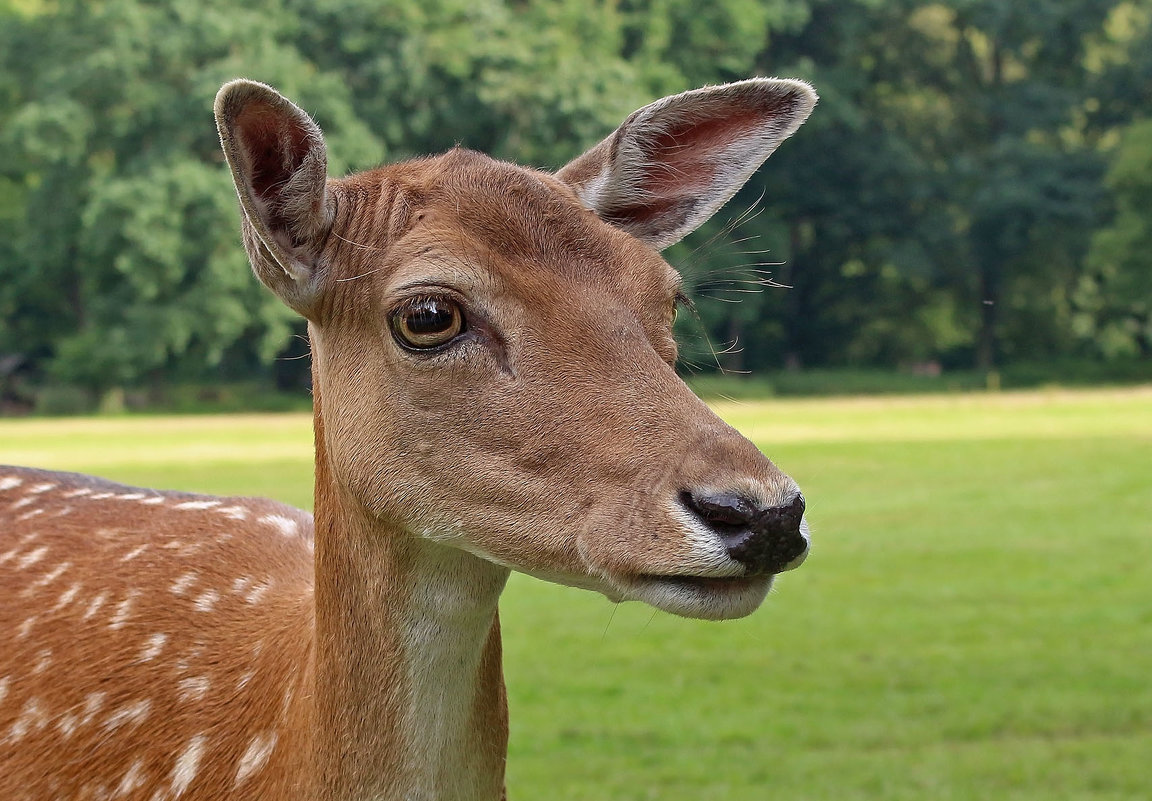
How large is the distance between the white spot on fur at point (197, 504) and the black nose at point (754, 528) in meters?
2.41

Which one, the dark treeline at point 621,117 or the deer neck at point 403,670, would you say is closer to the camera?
the deer neck at point 403,670

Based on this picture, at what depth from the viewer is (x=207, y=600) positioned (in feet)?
12.4

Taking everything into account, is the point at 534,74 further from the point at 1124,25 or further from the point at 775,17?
the point at 1124,25

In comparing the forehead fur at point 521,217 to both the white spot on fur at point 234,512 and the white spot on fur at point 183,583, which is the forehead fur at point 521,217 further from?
the white spot on fur at point 234,512

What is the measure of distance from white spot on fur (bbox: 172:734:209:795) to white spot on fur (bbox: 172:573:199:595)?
0.53m

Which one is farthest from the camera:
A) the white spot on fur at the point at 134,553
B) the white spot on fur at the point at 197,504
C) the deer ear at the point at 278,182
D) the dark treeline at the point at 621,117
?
the dark treeline at the point at 621,117

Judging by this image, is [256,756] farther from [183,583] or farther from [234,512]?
[234,512]

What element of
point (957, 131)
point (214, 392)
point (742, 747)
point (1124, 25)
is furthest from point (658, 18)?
point (742, 747)

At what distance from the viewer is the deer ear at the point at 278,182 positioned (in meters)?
2.90

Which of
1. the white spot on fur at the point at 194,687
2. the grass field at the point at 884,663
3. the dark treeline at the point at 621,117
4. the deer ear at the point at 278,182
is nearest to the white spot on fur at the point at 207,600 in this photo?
the white spot on fur at the point at 194,687

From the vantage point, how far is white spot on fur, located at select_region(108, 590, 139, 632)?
12.4 feet

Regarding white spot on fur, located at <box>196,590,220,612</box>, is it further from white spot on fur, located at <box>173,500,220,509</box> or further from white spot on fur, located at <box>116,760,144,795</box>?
white spot on fur, located at <box>173,500,220,509</box>

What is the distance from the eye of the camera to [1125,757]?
24.0 feet

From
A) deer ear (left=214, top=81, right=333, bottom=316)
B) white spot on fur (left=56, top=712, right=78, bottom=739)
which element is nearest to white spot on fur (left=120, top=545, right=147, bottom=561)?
white spot on fur (left=56, top=712, right=78, bottom=739)
